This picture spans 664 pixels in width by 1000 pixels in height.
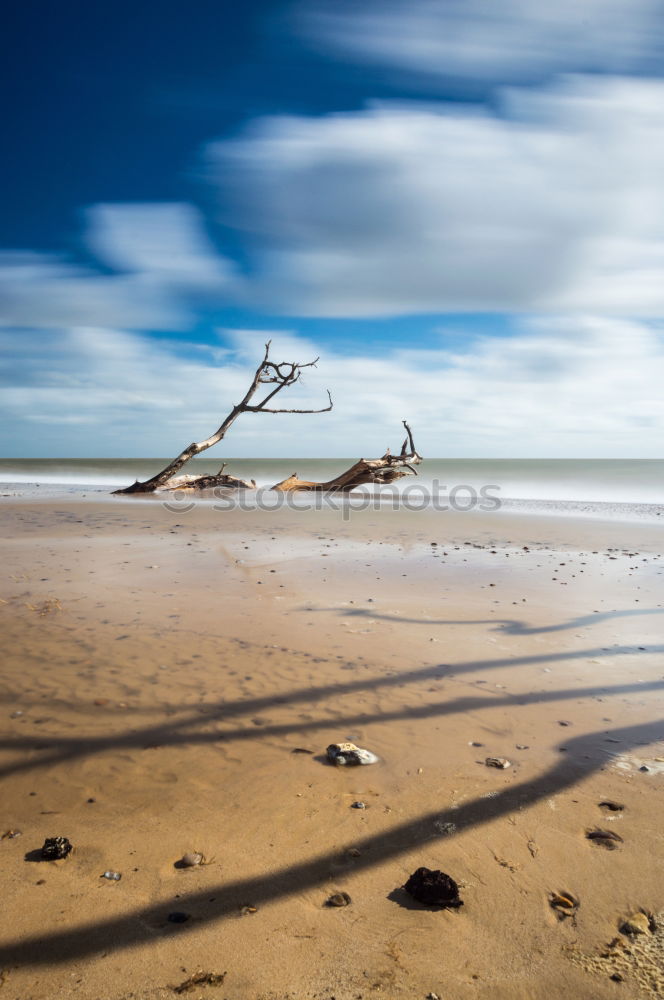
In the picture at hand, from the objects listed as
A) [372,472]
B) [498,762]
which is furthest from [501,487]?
[498,762]

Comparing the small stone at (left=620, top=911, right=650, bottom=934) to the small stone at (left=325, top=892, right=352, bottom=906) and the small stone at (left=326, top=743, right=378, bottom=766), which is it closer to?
the small stone at (left=325, top=892, right=352, bottom=906)

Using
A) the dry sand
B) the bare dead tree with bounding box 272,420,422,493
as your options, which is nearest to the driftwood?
the bare dead tree with bounding box 272,420,422,493

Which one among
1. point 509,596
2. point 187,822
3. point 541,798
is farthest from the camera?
point 509,596

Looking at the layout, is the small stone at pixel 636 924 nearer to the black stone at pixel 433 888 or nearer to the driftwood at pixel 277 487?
the black stone at pixel 433 888

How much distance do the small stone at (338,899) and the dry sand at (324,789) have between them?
0.02 m

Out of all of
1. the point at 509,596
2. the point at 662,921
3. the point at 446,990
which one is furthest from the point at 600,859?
the point at 509,596

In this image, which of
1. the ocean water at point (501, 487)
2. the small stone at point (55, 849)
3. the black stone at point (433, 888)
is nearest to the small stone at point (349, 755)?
the black stone at point (433, 888)

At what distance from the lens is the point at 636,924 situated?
1.89 meters

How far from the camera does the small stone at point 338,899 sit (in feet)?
6.42

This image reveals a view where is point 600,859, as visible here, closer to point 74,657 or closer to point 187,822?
point 187,822

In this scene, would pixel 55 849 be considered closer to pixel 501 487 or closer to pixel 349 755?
pixel 349 755

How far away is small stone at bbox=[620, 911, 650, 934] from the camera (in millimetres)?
1861

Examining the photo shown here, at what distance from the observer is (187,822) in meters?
2.42

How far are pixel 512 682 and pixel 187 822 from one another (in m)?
2.43
